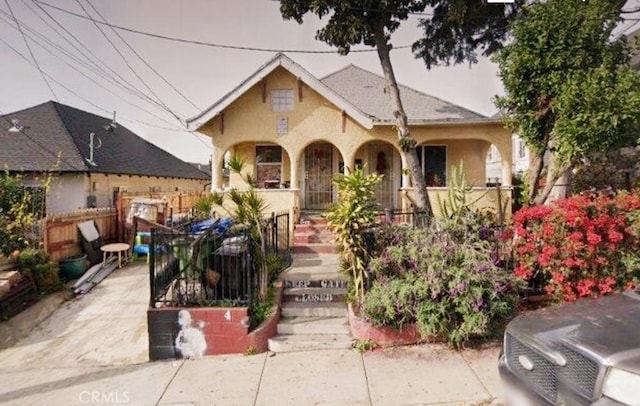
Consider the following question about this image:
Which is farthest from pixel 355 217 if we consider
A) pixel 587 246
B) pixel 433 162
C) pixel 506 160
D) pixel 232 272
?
pixel 433 162

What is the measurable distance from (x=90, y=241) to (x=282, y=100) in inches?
290

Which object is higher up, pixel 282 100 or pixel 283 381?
pixel 282 100

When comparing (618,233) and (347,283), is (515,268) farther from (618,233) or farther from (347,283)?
(347,283)

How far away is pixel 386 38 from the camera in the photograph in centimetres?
1009

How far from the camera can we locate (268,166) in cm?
1316

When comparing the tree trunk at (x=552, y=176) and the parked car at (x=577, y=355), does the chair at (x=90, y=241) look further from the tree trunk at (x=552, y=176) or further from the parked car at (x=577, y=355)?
the tree trunk at (x=552, y=176)

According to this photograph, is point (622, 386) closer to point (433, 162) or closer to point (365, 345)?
point (365, 345)

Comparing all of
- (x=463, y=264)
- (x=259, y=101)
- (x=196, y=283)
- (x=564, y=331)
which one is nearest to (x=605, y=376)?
(x=564, y=331)

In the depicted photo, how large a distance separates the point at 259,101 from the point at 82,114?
1546 centimetres

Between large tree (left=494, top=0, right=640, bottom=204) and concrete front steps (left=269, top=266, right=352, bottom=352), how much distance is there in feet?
16.2

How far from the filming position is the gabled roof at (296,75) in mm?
10891

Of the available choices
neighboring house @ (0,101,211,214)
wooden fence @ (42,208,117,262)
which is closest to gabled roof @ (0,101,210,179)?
neighboring house @ (0,101,211,214)

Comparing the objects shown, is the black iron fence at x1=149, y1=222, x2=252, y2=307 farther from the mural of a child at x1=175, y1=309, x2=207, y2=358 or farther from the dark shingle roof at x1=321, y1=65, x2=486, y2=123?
the dark shingle roof at x1=321, y1=65, x2=486, y2=123

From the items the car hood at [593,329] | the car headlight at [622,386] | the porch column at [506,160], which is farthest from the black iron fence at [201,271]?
the porch column at [506,160]
